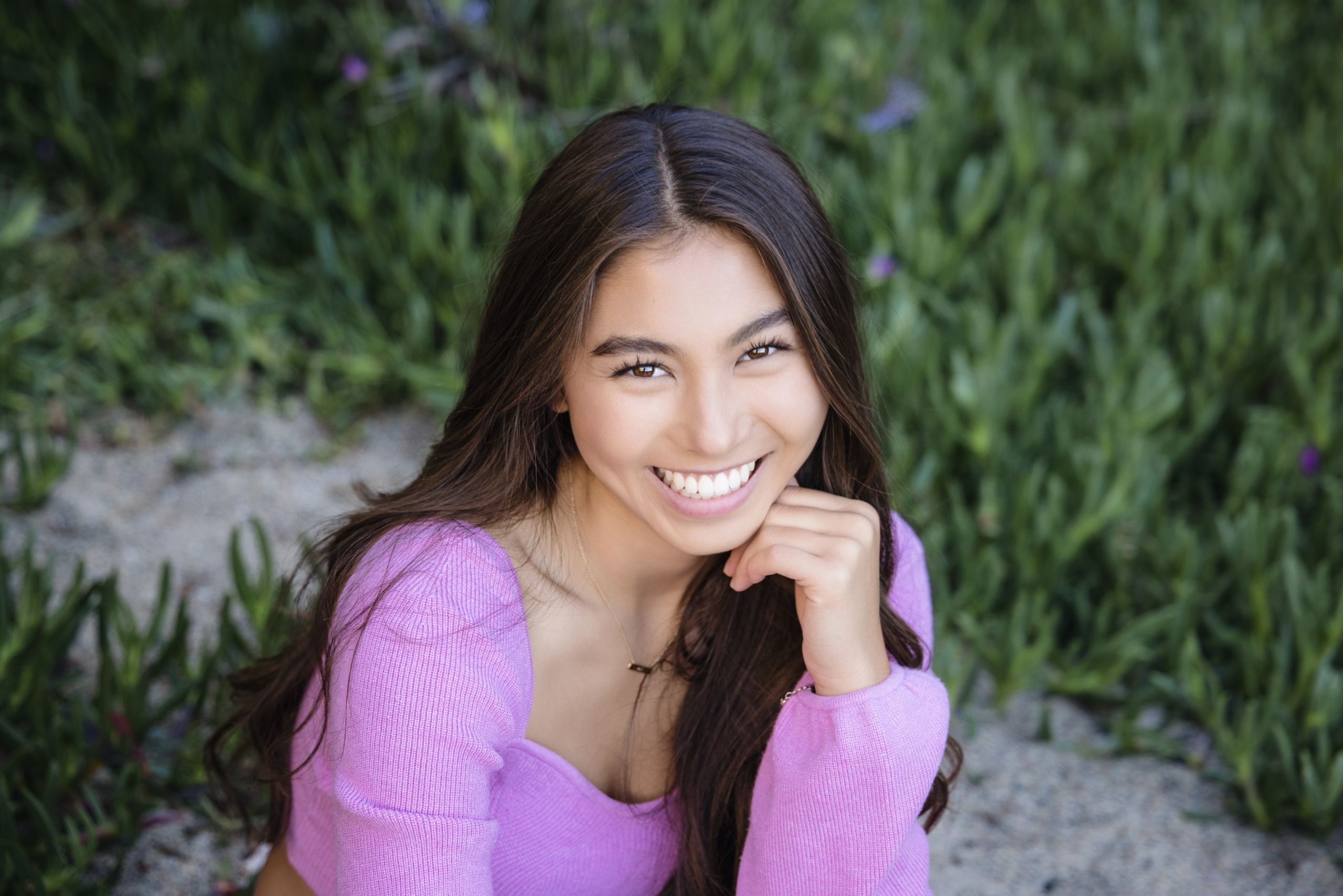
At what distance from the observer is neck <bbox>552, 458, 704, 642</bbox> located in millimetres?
1391

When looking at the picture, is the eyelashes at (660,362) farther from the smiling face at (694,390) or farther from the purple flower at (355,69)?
the purple flower at (355,69)

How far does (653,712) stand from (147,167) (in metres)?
2.55

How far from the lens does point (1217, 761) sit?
2.04 metres

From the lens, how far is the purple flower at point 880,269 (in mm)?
2809

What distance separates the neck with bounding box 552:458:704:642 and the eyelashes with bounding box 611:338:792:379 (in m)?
0.21

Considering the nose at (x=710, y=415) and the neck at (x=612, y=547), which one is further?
the neck at (x=612, y=547)

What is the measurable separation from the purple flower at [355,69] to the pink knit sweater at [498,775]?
223 cm

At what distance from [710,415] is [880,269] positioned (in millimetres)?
1741

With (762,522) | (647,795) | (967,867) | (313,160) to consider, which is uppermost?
(313,160)

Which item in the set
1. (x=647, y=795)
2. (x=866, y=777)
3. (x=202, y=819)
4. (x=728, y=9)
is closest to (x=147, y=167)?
(x=728, y=9)

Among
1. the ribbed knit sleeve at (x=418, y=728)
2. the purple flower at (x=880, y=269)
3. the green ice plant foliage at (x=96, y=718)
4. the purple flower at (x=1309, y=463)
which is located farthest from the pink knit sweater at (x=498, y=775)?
the purple flower at (x=880, y=269)

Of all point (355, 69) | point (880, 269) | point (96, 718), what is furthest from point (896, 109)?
point (96, 718)

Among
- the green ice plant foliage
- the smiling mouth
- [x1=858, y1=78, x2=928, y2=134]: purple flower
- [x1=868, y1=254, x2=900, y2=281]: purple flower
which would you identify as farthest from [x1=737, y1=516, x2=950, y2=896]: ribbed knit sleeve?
[x1=858, y1=78, x2=928, y2=134]: purple flower

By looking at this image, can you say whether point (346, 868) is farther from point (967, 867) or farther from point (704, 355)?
point (967, 867)
